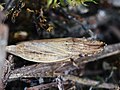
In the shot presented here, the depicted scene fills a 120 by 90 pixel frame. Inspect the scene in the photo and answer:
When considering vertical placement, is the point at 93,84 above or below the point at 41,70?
below

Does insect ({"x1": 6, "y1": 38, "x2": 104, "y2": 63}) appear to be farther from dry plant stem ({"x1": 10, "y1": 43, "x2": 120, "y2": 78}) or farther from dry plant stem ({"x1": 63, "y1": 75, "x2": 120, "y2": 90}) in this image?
dry plant stem ({"x1": 63, "y1": 75, "x2": 120, "y2": 90})

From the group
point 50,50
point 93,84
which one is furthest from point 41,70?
point 93,84

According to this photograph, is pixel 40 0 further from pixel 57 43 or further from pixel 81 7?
pixel 81 7

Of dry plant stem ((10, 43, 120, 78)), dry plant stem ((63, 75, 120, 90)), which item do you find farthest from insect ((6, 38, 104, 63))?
dry plant stem ((63, 75, 120, 90))

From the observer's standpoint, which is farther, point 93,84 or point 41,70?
point 93,84

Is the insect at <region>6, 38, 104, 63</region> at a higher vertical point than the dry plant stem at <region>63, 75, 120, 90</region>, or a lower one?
higher

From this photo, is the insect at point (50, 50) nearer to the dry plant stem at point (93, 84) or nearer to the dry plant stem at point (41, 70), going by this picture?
the dry plant stem at point (41, 70)

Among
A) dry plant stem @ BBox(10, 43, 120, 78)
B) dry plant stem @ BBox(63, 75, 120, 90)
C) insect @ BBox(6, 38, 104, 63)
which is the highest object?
insect @ BBox(6, 38, 104, 63)

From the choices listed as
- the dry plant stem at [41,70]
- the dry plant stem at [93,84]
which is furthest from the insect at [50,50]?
the dry plant stem at [93,84]

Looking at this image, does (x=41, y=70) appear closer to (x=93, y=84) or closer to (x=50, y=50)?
(x=50, y=50)
